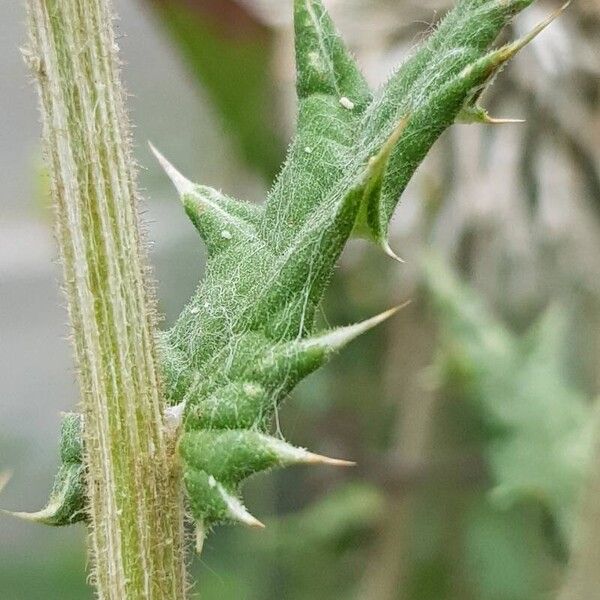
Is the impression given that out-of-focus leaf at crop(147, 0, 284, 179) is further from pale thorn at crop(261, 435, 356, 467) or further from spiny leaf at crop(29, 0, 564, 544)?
pale thorn at crop(261, 435, 356, 467)

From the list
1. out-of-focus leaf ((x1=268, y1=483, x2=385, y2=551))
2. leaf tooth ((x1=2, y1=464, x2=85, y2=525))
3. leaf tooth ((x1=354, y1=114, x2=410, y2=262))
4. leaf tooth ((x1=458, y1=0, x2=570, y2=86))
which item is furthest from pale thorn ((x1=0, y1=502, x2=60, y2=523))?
out-of-focus leaf ((x1=268, y1=483, x2=385, y2=551))

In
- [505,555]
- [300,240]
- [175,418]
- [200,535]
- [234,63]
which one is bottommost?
[200,535]

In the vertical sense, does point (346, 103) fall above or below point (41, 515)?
above

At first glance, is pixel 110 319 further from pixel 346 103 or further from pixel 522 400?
pixel 522 400

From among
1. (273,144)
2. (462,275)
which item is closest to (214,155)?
(273,144)

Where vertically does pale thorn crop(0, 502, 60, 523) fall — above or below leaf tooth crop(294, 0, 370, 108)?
below

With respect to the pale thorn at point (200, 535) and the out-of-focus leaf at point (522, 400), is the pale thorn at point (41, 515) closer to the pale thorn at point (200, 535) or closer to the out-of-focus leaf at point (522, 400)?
the pale thorn at point (200, 535)

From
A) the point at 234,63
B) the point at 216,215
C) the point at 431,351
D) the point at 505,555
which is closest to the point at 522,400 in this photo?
the point at 505,555
